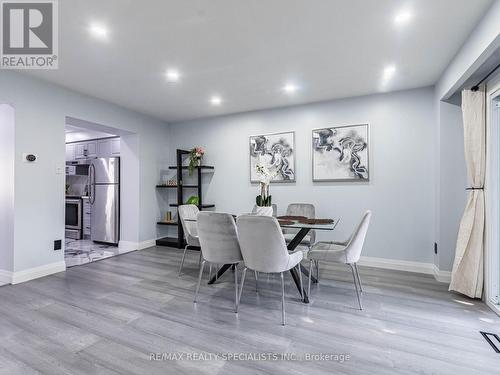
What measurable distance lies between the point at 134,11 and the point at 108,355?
2.53m

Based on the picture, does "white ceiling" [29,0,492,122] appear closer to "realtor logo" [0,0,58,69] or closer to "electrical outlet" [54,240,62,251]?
"realtor logo" [0,0,58,69]

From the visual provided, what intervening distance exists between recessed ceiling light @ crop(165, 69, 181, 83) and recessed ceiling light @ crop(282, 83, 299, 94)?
141 cm

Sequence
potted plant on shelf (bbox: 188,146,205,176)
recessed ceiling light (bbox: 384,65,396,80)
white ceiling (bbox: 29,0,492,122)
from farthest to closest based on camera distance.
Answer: potted plant on shelf (bbox: 188,146,205,176) < recessed ceiling light (bbox: 384,65,396,80) < white ceiling (bbox: 29,0,492,122)

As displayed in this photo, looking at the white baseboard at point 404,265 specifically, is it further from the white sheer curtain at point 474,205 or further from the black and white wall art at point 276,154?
the black and white wall art at point 276,154

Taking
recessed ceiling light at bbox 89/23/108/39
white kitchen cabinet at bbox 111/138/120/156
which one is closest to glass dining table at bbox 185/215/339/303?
recessed ceiling light at bbox 89/23/108/39

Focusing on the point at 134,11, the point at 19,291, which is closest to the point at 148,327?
the point at 19,291

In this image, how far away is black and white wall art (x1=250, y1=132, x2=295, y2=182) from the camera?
14.4 ft

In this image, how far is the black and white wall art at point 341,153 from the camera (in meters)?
3.92

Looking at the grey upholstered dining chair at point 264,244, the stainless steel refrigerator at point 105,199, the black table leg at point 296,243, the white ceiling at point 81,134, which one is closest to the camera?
the grey upholstered dining chair at point 264,244

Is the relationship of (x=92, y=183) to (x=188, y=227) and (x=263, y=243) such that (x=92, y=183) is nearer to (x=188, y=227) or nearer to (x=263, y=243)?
(x=188, y=227)

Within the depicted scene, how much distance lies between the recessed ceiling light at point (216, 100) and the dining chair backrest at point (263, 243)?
247 centimetres

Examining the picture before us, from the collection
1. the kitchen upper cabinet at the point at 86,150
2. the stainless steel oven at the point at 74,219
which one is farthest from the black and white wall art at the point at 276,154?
the stainless steel oven at the point at 74,219

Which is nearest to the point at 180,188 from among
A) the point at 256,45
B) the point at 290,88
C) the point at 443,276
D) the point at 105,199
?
the point at 105,199

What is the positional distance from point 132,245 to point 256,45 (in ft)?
13.4
